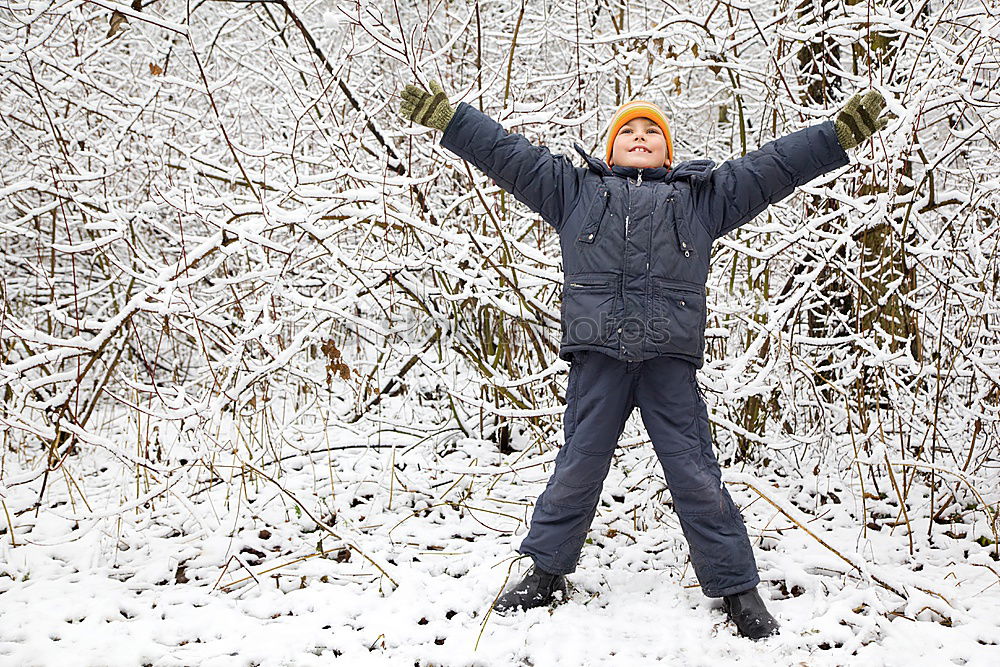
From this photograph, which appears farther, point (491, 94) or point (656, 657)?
point (491, 94)

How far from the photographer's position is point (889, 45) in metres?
3.64

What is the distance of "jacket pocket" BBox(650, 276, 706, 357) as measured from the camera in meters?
2.20

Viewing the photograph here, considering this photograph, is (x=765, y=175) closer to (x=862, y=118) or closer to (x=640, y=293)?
(x=862, y=118)

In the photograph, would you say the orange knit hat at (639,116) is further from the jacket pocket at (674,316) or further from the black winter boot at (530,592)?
the black winter boot at (530,592)

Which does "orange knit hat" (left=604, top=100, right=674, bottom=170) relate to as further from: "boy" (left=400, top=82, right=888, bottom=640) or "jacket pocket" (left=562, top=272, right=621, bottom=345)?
"jacket pocket" (left=562, top=272, right=621, bottom=345)

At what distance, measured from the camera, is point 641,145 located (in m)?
2.41

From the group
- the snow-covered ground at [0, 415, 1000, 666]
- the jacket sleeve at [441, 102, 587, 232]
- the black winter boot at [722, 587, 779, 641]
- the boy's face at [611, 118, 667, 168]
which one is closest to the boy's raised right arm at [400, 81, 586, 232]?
the jacket sleeve at [441, 102, 587, 232]

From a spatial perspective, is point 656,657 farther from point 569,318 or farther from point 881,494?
point 881,494

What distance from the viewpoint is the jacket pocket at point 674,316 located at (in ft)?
7.21

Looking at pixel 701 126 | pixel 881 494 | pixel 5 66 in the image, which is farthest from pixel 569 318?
pixel 701 126

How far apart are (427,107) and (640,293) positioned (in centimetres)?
83

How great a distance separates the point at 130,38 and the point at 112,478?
2.26m

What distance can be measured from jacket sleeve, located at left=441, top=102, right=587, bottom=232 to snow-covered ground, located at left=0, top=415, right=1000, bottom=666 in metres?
1.09

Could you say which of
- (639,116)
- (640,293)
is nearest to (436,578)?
(640,293)
